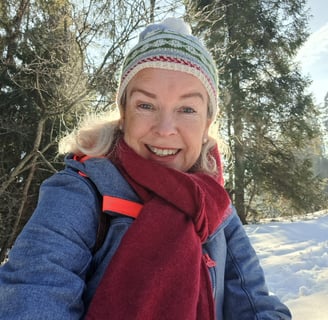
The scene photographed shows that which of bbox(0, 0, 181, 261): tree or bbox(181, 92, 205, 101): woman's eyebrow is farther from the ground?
bbox(0, 0, 181, 261): tree

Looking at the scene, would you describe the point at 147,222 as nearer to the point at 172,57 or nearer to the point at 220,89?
the point at 172,57

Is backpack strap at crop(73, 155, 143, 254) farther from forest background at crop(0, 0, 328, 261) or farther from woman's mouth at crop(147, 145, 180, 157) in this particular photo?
forest background at crop(0, 0, 328, 261)

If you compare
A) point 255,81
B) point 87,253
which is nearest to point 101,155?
point 87,253

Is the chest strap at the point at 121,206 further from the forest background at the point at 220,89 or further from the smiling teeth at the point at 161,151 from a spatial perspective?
the forest background at the point at 220,89

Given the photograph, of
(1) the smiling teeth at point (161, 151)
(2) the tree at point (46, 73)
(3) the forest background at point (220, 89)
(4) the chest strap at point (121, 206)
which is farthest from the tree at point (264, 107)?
(4) the chest strap at point (121, 206)

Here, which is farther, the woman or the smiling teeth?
the smiling teeth

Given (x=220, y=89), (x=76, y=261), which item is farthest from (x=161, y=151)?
(x=220, y=89)

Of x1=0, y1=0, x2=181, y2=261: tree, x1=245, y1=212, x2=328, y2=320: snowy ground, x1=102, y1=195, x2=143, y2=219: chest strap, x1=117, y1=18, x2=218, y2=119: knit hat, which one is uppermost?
x1=0, y1=0, x2=181, y2=261: tree

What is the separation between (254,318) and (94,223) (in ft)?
2.35

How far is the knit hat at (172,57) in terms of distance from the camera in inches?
55.2

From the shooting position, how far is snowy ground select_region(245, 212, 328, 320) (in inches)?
123

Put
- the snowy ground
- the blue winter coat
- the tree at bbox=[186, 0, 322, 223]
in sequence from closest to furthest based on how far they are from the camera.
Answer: the blue winter coat → the snowy ground → the tree at bbox=[186, 0, 322, 223]

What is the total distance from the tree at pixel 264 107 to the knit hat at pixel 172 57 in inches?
367

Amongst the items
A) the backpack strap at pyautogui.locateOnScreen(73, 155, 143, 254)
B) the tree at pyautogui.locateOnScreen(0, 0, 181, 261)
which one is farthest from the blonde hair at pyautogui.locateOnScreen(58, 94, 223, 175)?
the tree at pyautogui.locateOnScreen(0, 0, 181, 261)
